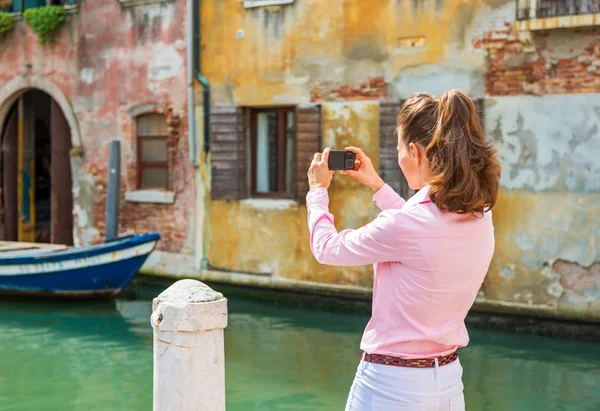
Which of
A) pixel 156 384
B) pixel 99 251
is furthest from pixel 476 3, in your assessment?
pixel 156 384

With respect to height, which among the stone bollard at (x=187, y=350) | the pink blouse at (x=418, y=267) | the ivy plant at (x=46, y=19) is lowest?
the stone bollard at (x=187, y=350)

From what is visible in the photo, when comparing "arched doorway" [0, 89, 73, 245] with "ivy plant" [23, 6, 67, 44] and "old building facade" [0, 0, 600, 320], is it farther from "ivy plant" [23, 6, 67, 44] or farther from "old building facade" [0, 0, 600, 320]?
"ivy plant" [23, 6, 67, 44]

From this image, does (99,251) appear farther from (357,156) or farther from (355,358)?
(357,156)

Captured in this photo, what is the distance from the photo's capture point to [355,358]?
7.91 m

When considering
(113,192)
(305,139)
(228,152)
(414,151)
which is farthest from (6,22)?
(414,151)

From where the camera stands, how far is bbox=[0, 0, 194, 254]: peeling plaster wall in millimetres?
11797

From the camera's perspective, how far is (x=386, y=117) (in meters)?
10.0

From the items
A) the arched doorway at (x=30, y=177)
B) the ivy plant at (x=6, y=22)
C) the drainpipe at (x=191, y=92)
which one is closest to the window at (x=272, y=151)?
the drainpipe at (x=191, y=92)

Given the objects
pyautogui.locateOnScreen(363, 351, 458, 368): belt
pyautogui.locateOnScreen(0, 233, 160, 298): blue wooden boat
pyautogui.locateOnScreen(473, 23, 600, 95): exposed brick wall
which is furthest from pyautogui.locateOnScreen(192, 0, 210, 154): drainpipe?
pyautogui.locateOnScreen(363, 351, 458, 368): belt

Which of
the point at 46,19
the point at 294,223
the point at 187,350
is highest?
the point at 46,19

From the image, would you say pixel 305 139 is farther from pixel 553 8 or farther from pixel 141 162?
pixel 553 8

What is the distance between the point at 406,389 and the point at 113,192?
32.9ft

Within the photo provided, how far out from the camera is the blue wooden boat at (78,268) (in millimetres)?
10586

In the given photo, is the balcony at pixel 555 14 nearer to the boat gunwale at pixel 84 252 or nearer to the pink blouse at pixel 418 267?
the boat gunwale at pixel 84 252
